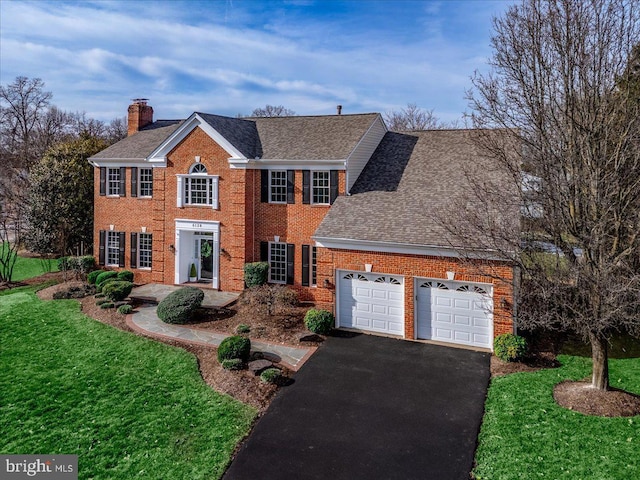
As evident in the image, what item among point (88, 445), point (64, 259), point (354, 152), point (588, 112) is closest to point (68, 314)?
point (64, 259)

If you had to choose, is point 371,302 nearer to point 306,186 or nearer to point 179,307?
point 306,186

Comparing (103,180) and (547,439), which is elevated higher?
(103,180)

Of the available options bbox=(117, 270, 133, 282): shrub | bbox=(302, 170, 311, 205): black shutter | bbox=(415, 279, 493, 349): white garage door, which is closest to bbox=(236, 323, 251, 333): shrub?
bbox=(415, 279, 493, 349): white garage door

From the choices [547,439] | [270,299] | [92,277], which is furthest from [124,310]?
[547,439]

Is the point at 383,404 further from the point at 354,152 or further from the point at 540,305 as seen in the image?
the point at 354,152

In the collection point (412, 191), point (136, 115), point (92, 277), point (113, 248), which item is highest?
point (136, 115)

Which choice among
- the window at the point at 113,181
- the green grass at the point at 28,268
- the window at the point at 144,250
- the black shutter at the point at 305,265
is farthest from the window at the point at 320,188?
the green grass at the point at 28,268
